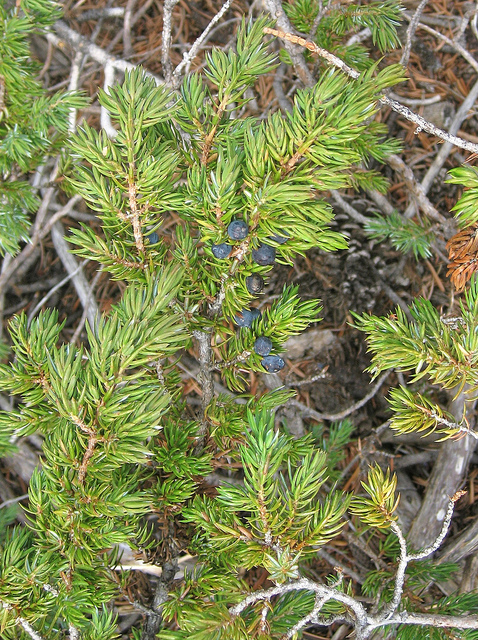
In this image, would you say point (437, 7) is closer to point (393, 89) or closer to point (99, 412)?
point (393, 89)

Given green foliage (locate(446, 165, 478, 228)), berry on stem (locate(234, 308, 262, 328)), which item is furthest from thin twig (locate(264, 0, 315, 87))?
berry on stem (locate(234, 308, 262, 328))

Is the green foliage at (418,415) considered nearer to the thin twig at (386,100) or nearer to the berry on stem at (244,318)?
the berry on stem at (244,318)

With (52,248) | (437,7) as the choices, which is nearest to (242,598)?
(52,248)

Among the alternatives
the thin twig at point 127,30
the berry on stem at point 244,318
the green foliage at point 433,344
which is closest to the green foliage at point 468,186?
the green foliage at point 433,344

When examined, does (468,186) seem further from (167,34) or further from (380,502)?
(167,34)

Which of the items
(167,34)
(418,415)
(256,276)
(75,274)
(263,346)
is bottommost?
(75,274)

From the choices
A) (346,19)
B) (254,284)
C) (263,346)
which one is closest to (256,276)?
(254,284)
